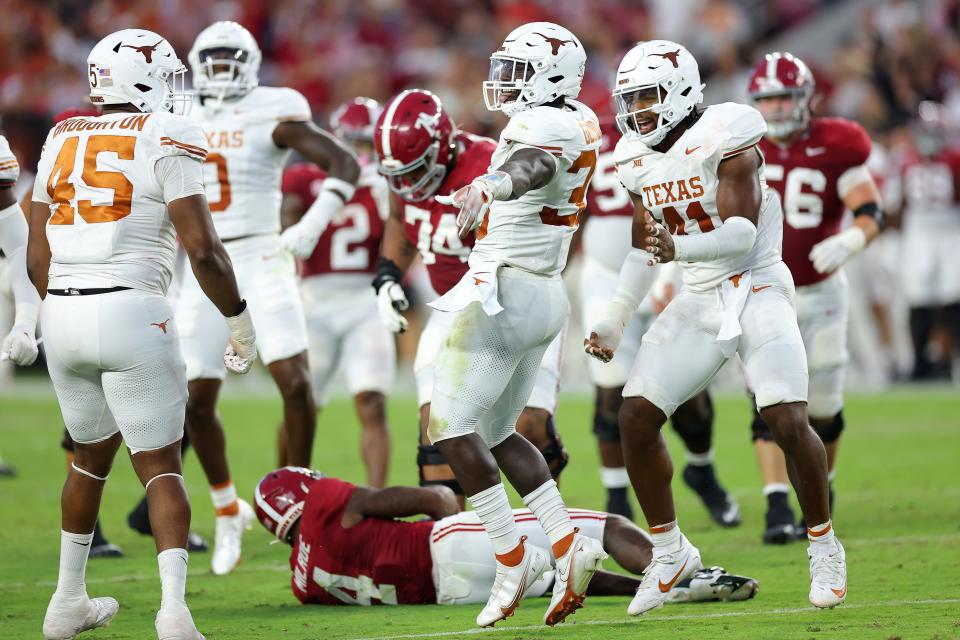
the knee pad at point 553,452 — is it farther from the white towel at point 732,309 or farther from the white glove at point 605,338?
the white towel at point 732,309

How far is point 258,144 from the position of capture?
6488mm

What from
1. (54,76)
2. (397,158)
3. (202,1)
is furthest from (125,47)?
(202,1)

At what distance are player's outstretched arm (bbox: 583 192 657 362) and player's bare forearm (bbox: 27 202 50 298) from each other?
1806mm

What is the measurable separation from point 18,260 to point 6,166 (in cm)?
33

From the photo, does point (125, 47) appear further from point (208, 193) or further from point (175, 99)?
point (208, 193)

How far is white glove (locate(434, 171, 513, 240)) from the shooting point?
13.5 feet

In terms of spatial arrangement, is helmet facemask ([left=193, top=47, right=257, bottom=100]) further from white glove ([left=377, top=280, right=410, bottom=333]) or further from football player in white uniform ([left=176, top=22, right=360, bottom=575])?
white glove ([left=377, top=280, right=410, bottom=333])

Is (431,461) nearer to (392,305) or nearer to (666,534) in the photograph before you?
(392,305)

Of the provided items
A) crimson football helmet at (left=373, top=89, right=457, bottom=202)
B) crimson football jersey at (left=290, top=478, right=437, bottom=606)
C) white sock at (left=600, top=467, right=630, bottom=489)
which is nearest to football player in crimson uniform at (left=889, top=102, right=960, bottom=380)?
white sock at (left=600, top=467, right=630, bottom=489)

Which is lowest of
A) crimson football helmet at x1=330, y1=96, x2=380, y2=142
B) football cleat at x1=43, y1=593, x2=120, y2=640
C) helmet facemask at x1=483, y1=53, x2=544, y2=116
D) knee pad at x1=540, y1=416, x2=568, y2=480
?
football cleat at x1=43, y1=593, x2=120, y2=640

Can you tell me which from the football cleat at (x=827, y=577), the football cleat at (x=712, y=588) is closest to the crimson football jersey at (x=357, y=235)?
the football cleat at (x=712, y=588)

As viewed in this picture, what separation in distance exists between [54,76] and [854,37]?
853cm

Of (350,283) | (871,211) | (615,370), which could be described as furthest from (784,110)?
Result: (350,283)

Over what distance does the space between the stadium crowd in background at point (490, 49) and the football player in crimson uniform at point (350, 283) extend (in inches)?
242
